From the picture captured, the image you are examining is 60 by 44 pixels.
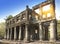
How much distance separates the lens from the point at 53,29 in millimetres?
24906

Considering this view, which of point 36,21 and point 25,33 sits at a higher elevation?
point 36,21

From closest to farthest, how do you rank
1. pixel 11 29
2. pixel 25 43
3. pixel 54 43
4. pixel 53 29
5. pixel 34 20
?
1. pixel 54 43
2. pixel 53 29
3. pixel 25 43
4. pixel 34 20
5. pixel 11 29

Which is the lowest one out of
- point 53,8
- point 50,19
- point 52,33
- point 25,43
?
point 25,43

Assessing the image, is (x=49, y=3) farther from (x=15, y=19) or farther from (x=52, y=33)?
(x=15, y=19)

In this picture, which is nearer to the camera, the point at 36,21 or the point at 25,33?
the point at 36,21

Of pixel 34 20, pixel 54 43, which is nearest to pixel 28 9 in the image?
pixel 34 20

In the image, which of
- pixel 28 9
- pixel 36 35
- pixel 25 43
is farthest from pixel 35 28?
pixel 25 43

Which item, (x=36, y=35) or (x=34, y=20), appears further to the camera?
(x=36, y=35)

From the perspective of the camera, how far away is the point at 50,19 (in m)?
25.9

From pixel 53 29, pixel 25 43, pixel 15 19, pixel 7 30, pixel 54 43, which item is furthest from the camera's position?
pixel 7 30

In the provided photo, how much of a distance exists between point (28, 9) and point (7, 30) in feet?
56.8

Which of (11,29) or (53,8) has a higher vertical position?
(53,8)

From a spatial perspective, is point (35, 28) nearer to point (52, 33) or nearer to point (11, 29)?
point (11, 29)

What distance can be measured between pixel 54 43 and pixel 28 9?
507 inches
